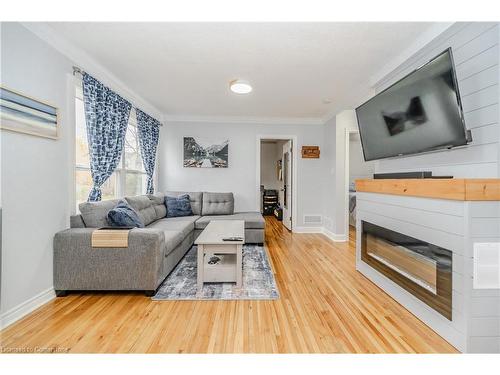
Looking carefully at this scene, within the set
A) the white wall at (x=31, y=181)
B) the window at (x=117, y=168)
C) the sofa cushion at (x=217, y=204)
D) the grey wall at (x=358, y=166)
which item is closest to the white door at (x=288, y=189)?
the sofa cushion at (x=217, y=204)

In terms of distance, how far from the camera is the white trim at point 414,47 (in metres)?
1.93

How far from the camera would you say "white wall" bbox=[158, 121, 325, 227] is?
4.84 meters

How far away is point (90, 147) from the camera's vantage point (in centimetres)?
267

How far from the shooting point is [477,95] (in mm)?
1706

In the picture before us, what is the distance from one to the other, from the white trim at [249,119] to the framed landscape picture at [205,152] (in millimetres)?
408

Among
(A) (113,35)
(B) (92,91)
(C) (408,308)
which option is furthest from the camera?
(B) (92,91)

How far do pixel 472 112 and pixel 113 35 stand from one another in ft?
10.2

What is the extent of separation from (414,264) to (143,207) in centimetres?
338

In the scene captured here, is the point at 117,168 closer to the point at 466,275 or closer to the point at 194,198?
the point at 194,198

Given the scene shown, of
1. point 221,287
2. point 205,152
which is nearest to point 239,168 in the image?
point 205,152

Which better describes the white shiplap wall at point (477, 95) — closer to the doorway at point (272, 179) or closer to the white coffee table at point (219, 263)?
the white coffee table at point (219, 263)
